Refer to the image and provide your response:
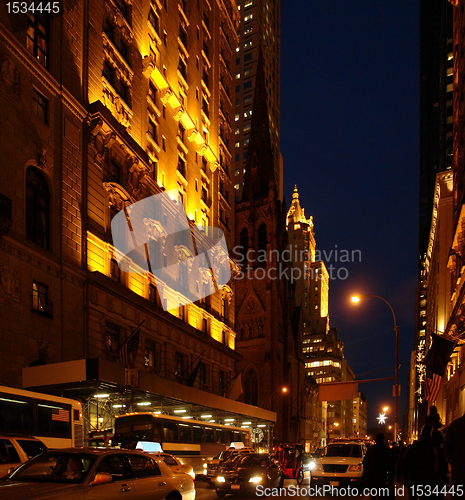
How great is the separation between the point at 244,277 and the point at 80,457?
77956 mm

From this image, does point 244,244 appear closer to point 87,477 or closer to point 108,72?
point 108,72

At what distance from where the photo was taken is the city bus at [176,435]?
78.8 ft

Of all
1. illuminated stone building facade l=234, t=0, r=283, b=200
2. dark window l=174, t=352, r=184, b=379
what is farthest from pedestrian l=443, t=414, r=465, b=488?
illuminated stone building facade l=234, t=0, r=283, b=200

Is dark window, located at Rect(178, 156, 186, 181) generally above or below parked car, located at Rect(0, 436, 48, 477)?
above

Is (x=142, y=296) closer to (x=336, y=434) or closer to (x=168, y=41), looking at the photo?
(x=168, y=41)

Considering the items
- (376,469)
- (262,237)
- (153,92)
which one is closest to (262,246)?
(262,237)

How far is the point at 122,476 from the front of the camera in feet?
33.1

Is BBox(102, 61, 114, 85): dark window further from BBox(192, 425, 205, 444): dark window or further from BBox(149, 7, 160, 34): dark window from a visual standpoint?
BBox(192, 425, 205, 444): dark window

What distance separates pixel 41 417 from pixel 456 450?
1273 centimetres

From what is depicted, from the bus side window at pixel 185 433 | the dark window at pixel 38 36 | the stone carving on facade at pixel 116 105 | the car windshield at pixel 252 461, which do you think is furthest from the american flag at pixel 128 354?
the stone carving on facade at pixel 116 105

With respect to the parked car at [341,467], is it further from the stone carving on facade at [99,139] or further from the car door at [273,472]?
the stone carving on facade at [99,139]

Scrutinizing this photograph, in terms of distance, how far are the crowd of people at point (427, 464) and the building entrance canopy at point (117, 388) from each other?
13.3 meters

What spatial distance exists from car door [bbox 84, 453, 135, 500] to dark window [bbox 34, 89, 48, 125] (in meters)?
21.5

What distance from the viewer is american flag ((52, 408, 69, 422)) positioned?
17906mm
